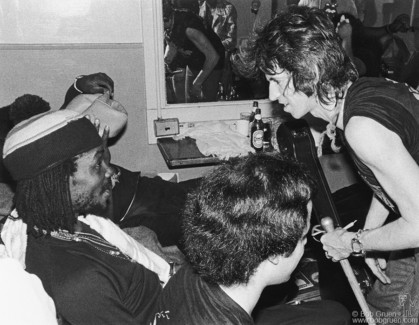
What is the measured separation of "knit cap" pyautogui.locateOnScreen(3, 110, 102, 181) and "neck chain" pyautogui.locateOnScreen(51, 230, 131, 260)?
23cm

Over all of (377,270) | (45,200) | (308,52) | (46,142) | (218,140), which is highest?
(308,52)

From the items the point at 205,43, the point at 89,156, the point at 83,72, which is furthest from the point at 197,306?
the point at 205,43

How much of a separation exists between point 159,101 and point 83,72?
617 millimetres

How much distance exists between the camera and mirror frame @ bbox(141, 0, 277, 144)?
129 inches

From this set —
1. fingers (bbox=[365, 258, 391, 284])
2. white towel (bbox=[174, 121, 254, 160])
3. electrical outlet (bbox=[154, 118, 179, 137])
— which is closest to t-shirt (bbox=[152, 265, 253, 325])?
fingers (bbox=[365, 258, 391, 284])

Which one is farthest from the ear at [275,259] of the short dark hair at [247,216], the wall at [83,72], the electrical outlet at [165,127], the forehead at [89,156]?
the wall at [83,72]

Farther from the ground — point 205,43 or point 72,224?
point 205,43

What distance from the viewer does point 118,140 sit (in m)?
3.46

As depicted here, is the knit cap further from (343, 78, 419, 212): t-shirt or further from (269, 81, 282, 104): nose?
(343, 78, 419, 212): t-shirt

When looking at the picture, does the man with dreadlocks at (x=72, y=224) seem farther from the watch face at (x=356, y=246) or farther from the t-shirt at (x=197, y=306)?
the watch face at (x=356, y=246)

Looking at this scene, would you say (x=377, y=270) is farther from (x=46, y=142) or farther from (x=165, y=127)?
(x=165, y=127)

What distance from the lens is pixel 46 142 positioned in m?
1.43

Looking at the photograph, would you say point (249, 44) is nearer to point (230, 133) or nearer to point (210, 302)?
point (210, 302)

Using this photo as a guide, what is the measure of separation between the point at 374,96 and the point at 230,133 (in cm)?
205
